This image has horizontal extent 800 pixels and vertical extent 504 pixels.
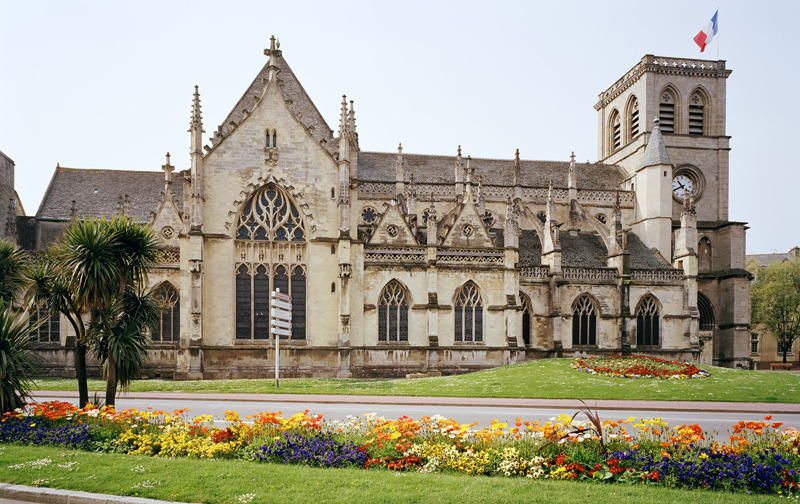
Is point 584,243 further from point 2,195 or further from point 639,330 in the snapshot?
point 2,195

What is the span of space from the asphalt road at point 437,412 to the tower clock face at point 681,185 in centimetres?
4275

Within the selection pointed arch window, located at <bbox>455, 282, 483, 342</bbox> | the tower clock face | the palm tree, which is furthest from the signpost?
the tower clock face

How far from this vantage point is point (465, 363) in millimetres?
36906

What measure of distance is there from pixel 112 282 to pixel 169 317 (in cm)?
2015

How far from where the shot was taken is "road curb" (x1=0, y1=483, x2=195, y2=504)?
30.4ft

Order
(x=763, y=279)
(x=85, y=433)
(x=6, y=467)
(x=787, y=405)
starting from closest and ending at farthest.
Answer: (x=6, y=467) → (x=85, y=433) → (x=787, y=405) → (x=763, y=279)

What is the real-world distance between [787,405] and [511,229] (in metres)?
18.3

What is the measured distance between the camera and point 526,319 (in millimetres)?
41781

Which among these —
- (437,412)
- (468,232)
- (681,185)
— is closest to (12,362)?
(437,412)

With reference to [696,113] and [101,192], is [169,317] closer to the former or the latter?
[101,192]

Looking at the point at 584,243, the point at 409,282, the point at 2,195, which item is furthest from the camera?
the point at 584,243

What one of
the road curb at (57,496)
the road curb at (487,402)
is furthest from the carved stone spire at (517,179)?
the road curb at (57,496)

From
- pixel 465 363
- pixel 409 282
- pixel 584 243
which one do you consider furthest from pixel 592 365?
pixel 584 243

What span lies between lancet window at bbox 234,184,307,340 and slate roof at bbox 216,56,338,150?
5.28m
